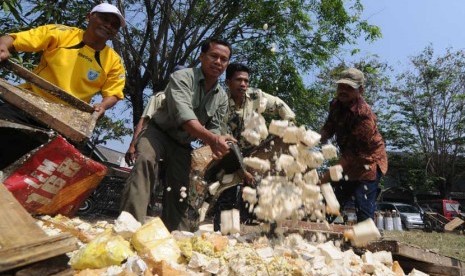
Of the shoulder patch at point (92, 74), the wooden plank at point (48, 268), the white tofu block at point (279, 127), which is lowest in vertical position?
the wooden plank at point (48, 268)

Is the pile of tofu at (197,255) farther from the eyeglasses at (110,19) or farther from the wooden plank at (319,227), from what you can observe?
the eyeglasses at (110,19)

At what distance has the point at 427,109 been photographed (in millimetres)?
22250

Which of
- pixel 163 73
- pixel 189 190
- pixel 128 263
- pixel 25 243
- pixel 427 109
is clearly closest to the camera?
pixel 25 243

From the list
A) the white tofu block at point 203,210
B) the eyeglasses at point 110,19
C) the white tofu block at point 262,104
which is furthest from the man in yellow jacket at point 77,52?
the white tofu block at point 262,104

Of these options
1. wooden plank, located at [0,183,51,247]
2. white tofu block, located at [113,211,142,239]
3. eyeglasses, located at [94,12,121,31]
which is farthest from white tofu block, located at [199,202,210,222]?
wooden plank, located at [0,183,51,247]

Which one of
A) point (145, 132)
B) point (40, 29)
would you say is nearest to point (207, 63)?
point (145, 132)

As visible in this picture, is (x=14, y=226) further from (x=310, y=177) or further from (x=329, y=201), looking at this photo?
(x=329, y=201)

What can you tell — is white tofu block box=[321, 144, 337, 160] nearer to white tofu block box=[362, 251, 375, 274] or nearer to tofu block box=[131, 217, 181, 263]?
white tofu block box=[362, 251, 375, 274]

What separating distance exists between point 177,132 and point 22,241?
2.10m

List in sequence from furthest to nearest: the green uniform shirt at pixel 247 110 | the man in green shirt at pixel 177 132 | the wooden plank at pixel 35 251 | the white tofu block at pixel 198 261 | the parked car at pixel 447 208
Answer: the parked car at pixel 447 208, the green uniform shirt at pixel 247 110, the man in green shirt at pixel 177 132, the white tofu block at pixel 198 261, the wooden plank at pixel 35 251

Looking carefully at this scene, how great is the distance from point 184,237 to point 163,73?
7.47 meters

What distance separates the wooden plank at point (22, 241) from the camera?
1.22m

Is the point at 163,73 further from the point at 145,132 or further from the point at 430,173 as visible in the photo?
the point at 430,173

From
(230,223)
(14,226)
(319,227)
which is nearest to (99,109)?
(230,223)
